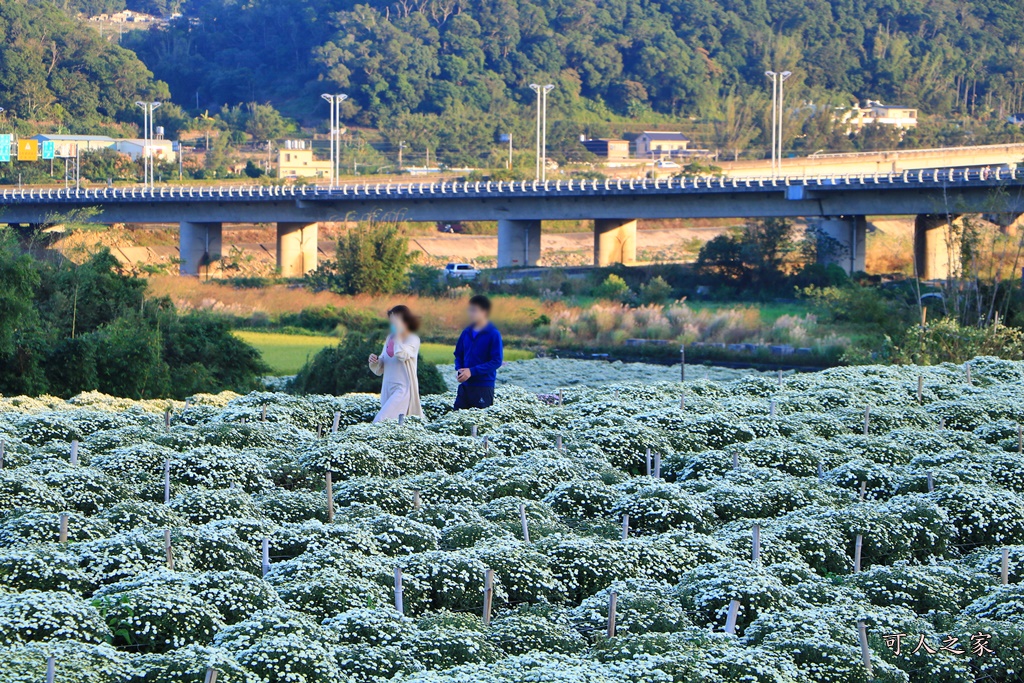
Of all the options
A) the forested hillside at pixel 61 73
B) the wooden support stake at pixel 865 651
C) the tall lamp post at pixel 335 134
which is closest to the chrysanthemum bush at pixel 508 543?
the wooden support stake at pixel 865 651

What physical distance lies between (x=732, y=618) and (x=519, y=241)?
61190 millimetres

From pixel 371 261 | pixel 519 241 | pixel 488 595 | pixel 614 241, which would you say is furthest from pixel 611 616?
pixel 614 241

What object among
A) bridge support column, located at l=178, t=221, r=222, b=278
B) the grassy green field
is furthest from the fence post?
bridge support column, located at l=178, t=221, r=222, b=278

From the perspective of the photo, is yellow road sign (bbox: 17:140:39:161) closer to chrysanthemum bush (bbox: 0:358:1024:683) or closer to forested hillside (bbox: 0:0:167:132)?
forested hillside (bbox: 0:0:167:132)

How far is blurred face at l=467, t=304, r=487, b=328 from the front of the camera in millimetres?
12008

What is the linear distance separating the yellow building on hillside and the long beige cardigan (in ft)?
310

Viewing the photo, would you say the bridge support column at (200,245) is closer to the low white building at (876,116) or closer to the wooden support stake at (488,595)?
the wooden support stake at (488,595)

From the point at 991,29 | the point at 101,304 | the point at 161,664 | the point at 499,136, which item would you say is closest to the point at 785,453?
the point at 161,664

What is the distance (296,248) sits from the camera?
237 feet

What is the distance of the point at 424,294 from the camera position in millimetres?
49188

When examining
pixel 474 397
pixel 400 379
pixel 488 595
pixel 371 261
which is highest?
pixel 371 261

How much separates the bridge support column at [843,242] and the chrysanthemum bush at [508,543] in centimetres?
4609

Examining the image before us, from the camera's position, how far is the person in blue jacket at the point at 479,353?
12.1 metres

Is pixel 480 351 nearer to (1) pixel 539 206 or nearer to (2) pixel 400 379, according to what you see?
(2) pixel 400 379
